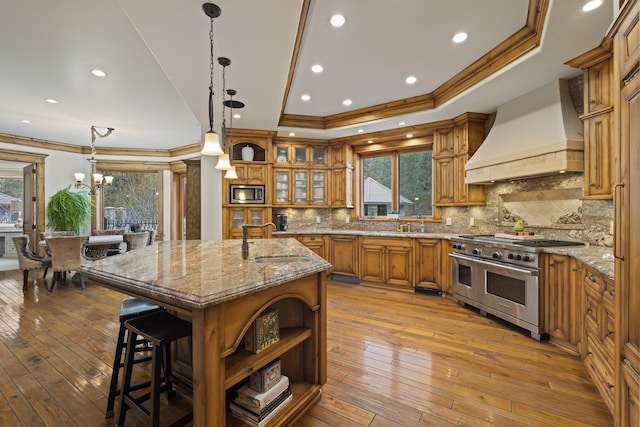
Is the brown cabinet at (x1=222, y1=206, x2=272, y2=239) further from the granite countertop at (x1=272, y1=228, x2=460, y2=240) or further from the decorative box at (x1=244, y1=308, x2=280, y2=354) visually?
the decorative box at (x1=244, y1=308, x2=280, y2=354)

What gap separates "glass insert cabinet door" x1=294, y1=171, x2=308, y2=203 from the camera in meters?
5.57

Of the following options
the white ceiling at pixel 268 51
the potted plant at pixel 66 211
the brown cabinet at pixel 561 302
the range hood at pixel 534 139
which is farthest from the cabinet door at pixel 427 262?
the potted plant at pixel 66 211

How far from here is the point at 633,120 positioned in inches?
44.8

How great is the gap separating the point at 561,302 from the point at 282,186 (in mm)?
4349

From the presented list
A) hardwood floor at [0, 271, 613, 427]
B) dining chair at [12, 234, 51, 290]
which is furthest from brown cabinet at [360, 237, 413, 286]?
dining chair at [12, 234, 51, 290]

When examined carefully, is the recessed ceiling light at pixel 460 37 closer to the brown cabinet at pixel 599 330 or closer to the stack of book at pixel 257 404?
the brown cabinet at pixel 599 330

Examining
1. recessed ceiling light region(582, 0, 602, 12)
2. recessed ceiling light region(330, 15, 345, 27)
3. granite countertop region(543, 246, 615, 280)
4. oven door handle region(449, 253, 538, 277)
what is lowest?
oven door handle region(449, 253, 538, 277)

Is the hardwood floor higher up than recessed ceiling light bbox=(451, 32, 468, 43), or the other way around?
recessed ceiling light bbox=(451, 32, 468, 43)

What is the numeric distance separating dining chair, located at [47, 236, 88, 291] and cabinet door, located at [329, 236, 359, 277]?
4.19m

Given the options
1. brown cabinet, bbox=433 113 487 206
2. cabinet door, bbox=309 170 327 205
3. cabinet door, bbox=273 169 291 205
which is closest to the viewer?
brown cabinet, bbox=433 113 487 206

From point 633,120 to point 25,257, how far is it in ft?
23.2

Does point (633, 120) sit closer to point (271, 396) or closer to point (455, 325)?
point (271, 396)

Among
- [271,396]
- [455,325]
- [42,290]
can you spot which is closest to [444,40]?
[455,325]

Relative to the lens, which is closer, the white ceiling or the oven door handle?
the white ceiling
